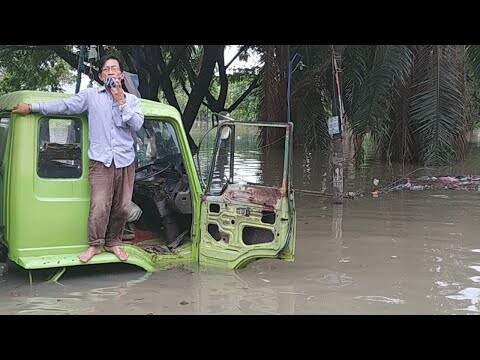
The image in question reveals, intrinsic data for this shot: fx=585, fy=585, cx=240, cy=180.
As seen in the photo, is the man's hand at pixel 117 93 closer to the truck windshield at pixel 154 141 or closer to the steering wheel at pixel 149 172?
the truck windshield at pixel 154 141

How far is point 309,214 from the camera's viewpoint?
865 centimetres

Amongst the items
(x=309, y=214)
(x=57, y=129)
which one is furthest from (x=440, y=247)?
(x=57, y=129)

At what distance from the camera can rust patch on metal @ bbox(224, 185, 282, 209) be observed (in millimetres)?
5129

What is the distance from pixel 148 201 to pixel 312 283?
1753mm

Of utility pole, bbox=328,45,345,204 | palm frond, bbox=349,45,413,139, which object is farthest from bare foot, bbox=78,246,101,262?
palm frond, bbox=349,45,413,139

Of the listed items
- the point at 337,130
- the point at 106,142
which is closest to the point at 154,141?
the point at 106,142

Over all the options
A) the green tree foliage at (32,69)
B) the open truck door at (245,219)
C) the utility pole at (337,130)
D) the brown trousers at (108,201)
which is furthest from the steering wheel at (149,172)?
the green tree foliage at (32,69)

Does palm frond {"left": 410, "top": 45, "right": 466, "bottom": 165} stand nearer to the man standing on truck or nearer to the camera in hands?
the man standing on truck

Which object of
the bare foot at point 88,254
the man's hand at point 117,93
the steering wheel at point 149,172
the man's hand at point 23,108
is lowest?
the bare foot at point 88,254

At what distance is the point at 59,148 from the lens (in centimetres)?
484

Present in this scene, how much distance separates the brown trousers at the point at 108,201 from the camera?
478 cm

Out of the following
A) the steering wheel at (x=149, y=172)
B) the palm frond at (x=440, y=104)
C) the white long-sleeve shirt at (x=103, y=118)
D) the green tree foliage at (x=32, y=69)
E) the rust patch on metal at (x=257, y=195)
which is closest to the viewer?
the white long-sleeve shirt at (x=103, y=118)

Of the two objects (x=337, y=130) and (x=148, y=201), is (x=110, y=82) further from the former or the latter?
(x=337, y=130)

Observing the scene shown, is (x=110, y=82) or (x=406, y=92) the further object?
(x=406, y=92)
